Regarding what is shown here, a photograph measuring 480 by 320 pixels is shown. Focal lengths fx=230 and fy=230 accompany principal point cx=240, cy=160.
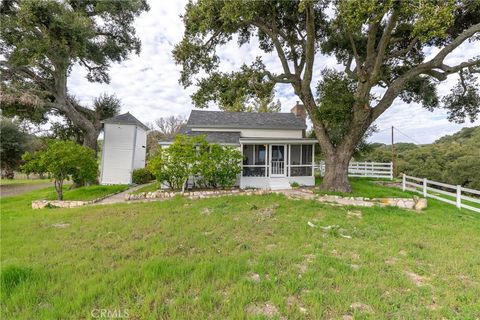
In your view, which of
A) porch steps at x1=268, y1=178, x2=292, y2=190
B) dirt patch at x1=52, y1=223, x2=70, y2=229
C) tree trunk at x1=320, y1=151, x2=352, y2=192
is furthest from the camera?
porch steps at x1=268, y1=178, x2=292, y2=190

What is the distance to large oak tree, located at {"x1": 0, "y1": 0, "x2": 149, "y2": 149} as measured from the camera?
448 inches

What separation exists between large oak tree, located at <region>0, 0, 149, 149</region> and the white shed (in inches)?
42.4

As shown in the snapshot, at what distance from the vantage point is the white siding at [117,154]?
15.8 metres

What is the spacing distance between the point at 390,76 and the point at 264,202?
32.6ft

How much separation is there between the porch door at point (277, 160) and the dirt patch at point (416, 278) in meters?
9.82

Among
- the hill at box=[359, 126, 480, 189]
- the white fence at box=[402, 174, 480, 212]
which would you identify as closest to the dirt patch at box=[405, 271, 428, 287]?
the white fence at box=[402, 174, 480, 212]

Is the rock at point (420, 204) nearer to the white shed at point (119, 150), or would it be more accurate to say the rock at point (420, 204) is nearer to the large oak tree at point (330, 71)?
the large oak tree at point (330, 71)

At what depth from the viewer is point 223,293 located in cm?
299

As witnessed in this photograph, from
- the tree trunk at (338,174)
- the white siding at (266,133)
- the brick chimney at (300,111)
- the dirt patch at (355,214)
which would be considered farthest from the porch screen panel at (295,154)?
the dirt patch at (355,214)

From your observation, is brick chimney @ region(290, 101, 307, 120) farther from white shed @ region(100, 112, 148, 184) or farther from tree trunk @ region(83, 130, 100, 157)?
tree trunk @ region(83, 130, 100, 157)

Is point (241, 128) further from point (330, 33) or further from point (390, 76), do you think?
point (390, 76)

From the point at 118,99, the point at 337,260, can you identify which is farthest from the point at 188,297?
the point at 118,99

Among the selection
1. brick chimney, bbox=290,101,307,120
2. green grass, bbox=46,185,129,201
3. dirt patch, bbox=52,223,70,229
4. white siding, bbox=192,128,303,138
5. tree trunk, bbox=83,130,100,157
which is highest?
brick chimney, bbox=290,101,307,120

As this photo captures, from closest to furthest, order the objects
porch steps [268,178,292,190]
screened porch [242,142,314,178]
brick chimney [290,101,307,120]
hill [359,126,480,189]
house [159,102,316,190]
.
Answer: porch steps [268,178,292,190] → house [159,102,316,190] → screened porch [242,142,314,178] → brick chimney [290,101,307,120] → hill [359,126,480,189]
